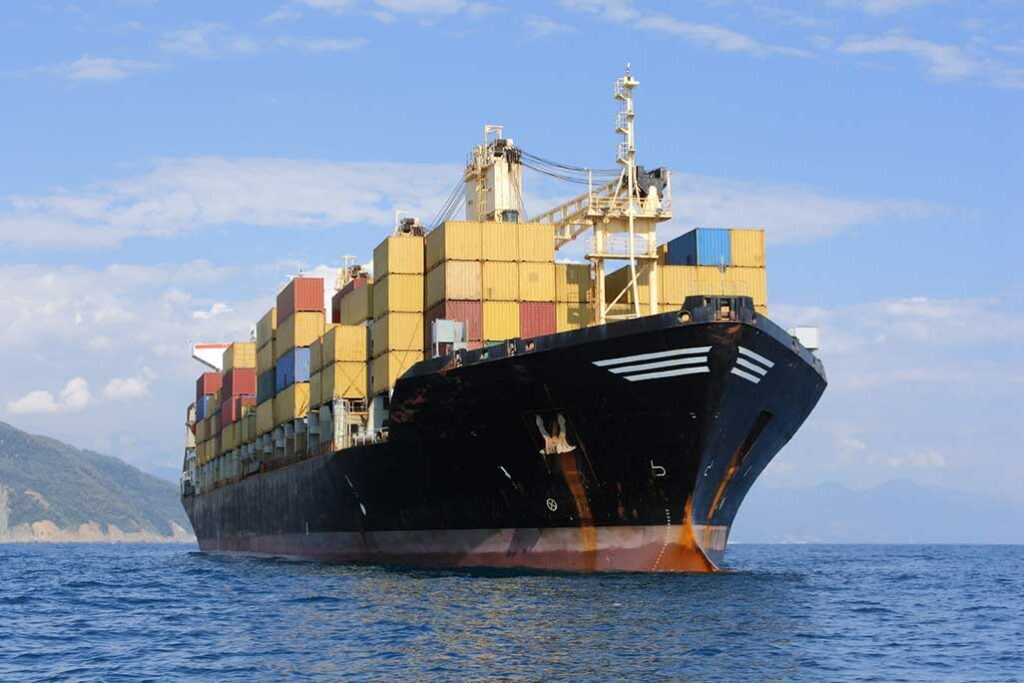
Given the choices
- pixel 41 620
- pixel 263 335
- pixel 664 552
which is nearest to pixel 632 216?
pixel 664 552

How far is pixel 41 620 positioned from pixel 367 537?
18057 mm

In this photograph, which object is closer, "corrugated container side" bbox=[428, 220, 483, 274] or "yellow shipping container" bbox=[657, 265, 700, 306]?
"corrugated container side" bbox=[428, 220, 483, 274]

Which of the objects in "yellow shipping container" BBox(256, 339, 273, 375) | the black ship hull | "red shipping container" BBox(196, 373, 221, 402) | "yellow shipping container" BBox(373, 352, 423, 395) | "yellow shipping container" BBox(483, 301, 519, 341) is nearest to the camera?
the black ship hull

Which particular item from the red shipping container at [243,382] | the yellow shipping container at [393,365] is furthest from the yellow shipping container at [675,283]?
the red shipping container at [243,382]

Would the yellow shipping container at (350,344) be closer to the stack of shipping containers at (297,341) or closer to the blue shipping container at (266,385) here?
the stack of shipping containers at (297,341)

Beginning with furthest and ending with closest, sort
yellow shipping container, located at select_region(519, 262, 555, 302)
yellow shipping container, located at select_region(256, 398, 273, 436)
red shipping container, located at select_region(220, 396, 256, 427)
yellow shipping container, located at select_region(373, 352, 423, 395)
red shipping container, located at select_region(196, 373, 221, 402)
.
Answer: red shipping container, located at select_region(196, 373, 221, 402)
red shipping container, located at select_region(220, 396, 256, 427)
yellow shipping container, located at select_region(256, 398, 273, 436)
yellow shipping container, located at select_region(373, 352, 423, 395)
yellow shipping container, located at select_region(519, 262, 555, 302)

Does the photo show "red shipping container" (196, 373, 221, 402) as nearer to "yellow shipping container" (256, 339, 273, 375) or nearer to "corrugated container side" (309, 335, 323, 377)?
"yellow shipping container" (256, 339, 273, 375)

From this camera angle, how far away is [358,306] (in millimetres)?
53906

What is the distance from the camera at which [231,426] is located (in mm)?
77500

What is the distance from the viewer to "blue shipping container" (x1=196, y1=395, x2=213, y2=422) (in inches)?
3529

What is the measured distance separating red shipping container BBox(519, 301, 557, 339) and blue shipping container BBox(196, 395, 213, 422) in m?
48.5

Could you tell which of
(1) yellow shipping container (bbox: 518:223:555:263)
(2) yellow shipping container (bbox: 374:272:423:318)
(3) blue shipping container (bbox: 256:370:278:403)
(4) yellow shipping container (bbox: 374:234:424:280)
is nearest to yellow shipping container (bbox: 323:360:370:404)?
(2) yellow shipping container (bbox: 374:272:423:318)

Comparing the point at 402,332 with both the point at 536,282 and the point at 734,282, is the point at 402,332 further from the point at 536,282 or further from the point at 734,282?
the point at 734,282

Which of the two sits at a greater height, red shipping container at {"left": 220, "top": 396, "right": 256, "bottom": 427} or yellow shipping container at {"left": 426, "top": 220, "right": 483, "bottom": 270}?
yellow shipping container at {"left": 426, "top": 220, "right": 483, "bottom": 270}
